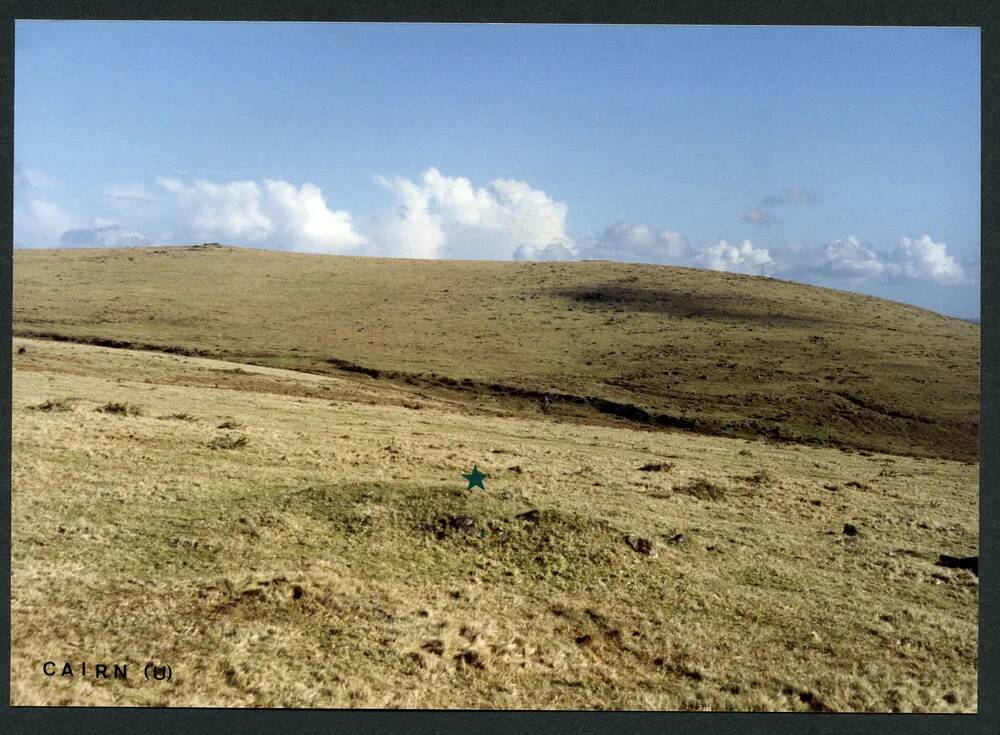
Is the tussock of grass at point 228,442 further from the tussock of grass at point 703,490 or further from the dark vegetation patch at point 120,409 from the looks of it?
the tussock of grass at point 703,490

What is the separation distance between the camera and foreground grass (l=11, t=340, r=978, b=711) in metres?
7.89

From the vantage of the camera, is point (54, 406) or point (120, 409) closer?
point (54, 406)

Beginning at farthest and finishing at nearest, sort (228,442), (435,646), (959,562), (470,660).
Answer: (228,442) < (959,562) < (435,646) < (470,660)

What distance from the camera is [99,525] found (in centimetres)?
1009

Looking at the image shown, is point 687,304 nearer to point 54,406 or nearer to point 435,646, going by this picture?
point 54,406

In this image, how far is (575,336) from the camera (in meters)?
43.9

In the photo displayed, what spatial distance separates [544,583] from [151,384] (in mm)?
22442

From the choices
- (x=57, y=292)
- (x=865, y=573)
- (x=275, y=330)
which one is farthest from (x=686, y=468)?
(x=57, y=292)

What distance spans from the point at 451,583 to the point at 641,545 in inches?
143

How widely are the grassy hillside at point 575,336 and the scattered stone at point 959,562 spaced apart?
1589 cm

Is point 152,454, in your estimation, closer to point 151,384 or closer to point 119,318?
point 151,384

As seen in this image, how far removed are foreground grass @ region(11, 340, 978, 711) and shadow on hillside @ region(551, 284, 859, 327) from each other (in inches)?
1251

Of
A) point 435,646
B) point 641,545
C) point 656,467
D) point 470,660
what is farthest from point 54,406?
point 656,467

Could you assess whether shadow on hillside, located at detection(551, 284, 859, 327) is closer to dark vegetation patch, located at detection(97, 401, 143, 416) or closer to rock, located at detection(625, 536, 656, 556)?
rock, located at detection(625, 536, 656, 556)
